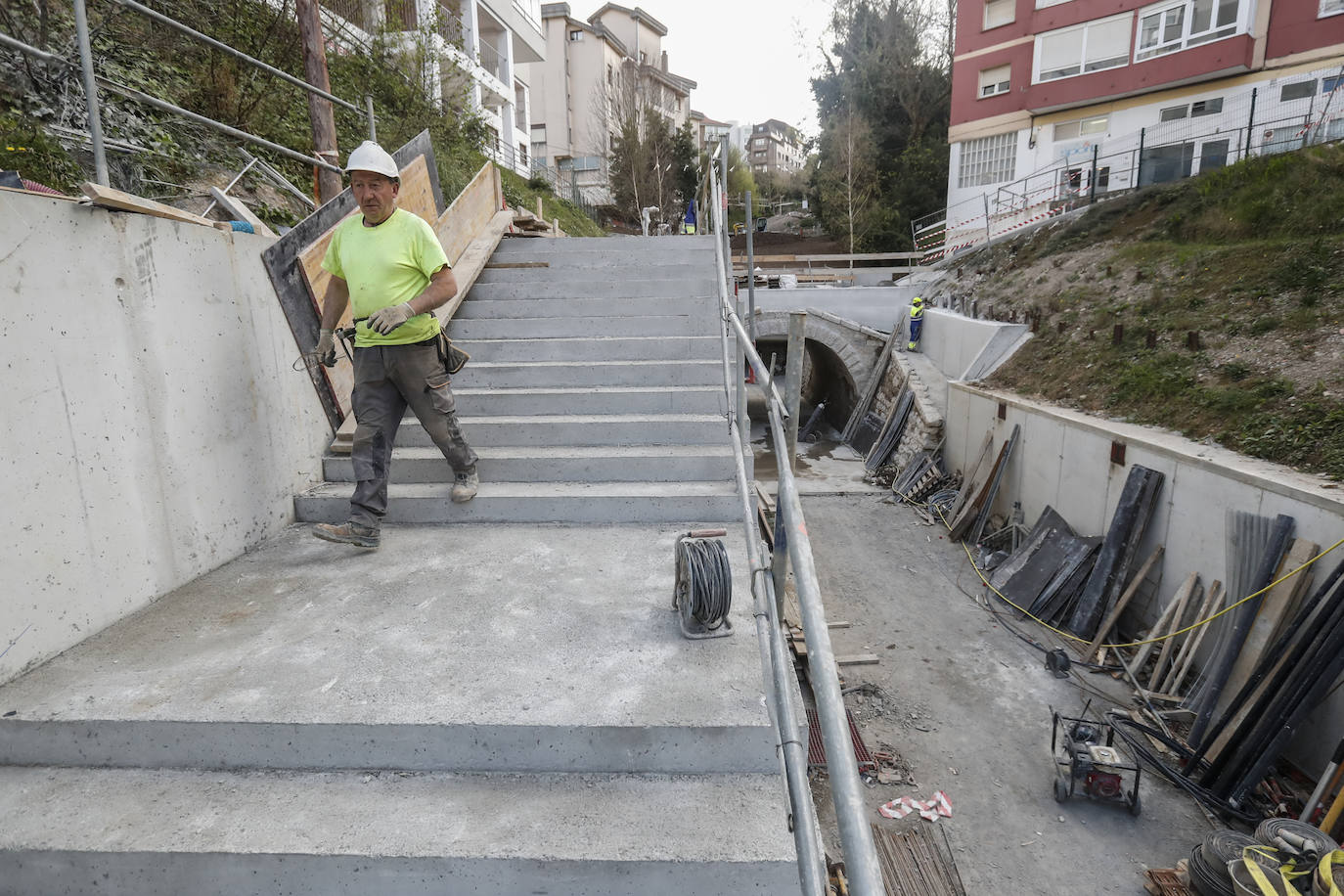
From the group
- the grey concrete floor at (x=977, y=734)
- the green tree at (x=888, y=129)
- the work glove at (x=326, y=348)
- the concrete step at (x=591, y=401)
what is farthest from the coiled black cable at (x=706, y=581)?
the green tree at (x=888, y=129)

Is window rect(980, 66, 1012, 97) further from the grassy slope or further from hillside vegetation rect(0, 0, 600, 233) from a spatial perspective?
hillside vegetation rect(0, 0, 600, 233)

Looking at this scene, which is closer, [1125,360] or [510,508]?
[510,508]

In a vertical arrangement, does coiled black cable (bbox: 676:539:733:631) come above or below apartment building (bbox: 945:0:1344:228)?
below

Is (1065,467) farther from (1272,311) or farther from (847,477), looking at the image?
(847,477)

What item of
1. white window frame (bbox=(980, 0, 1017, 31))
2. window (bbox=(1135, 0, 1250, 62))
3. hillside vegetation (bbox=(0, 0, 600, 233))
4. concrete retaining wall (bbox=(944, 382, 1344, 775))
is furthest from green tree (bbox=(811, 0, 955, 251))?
hillside vegetation (bbox=(0, 0, 600, 233))

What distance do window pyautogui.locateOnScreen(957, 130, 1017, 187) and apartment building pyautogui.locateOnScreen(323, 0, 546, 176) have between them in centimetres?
1580

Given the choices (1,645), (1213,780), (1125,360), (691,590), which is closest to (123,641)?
(1,645)

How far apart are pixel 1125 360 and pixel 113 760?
399 inches

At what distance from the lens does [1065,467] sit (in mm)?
7977

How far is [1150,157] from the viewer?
1495 centimetres

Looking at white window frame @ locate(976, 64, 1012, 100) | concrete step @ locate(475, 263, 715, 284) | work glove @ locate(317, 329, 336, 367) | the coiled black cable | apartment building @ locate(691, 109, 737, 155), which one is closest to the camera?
the coiled black cable

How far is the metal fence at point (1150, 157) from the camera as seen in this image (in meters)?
13.8

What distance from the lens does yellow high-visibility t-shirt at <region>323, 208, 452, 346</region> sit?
3.50 metres

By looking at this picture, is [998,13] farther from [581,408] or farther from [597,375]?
[581,408]
